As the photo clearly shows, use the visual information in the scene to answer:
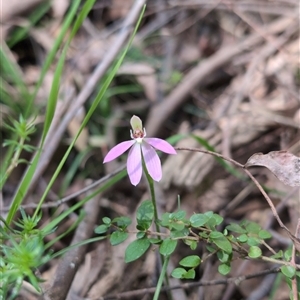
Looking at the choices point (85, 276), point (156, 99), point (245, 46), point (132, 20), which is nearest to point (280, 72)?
point (245, 46)

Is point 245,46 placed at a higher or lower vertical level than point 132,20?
lower

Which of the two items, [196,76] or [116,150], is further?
[196,76]

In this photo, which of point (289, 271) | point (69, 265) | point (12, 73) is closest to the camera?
point (289, 271)

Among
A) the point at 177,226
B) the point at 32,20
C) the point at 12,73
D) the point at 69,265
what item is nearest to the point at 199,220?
the point at 177,226

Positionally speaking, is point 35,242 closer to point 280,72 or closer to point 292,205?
point 292,205

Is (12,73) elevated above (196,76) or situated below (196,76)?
above

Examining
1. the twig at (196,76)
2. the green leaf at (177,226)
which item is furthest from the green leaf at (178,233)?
the twig at (196,76)

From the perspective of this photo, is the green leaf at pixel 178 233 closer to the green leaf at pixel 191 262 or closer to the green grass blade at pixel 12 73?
the green leaf at pixel 191 262

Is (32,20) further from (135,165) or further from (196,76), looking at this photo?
(135,165)
